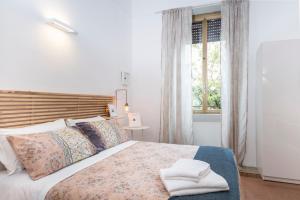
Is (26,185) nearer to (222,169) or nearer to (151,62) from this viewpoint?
(222,169)

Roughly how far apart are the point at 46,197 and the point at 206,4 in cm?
348

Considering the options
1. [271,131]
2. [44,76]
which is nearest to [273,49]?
[271,131]

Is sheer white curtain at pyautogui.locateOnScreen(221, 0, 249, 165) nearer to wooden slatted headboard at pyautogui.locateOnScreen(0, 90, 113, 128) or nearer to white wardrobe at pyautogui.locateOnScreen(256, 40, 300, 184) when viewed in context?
white wardrobe at pyautogui.locateOnScreen(256, 40, 300, 184)

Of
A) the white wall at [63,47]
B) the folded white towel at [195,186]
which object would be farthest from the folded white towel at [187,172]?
the white wall at [63,47]

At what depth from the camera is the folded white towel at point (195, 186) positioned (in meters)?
1.11

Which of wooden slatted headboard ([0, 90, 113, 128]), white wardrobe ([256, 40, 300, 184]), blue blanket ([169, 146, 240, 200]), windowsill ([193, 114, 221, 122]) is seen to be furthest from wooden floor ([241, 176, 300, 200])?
wooden slatted headboard ([0, 90, 113, 128])

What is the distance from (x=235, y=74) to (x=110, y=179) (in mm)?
2605

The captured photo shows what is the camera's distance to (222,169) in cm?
149

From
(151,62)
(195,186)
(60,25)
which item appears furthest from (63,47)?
(195,186)

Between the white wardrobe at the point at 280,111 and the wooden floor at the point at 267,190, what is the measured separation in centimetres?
11

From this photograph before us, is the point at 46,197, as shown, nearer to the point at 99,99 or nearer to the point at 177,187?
the point at 177,187

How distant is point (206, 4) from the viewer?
333 cm

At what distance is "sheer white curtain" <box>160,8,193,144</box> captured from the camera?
3.38m

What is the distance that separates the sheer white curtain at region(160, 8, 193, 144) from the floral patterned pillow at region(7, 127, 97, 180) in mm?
2004
